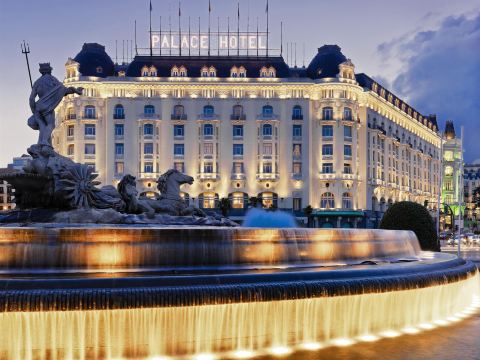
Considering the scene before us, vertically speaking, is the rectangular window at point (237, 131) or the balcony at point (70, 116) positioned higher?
the balcony at point (70, 116)

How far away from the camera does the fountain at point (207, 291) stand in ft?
33.1

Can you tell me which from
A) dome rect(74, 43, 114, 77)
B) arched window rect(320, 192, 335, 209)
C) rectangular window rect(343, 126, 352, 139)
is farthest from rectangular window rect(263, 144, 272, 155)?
dome rect(74, 43, 114, 77)

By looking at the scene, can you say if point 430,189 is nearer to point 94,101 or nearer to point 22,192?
point 94,101

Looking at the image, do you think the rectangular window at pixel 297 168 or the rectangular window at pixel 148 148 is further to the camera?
the rectangular window at pixel 297 168

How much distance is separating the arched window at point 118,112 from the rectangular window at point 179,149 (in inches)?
297

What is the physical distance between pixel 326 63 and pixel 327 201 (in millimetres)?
18740

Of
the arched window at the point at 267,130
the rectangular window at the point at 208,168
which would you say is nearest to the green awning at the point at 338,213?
the arched window at the point at 267,130

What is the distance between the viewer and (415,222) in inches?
1147

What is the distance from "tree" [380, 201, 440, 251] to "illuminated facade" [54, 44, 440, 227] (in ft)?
169

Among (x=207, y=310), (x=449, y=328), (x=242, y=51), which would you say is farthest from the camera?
(x=242, y=51)

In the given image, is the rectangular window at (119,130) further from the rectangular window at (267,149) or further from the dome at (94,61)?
the rectangular window at (267,149)

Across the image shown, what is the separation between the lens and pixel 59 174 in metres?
18.6

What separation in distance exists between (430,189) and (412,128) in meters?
14.2

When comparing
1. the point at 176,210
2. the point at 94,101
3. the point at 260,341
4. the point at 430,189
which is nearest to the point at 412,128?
the point at 430,189
